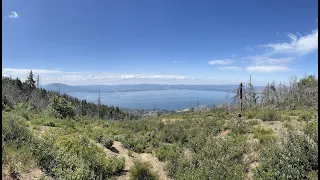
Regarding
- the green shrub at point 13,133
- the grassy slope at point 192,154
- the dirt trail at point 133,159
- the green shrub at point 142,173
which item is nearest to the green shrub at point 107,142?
the grassy slope at point 192,154

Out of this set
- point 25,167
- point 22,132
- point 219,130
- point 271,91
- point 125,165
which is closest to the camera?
point 25,167

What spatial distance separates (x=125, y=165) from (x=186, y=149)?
3763 millimetres

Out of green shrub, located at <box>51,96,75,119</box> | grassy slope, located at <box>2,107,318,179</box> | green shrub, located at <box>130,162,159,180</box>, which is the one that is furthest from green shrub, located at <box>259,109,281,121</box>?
green shrub, located at <box>51,96,75,119</box>

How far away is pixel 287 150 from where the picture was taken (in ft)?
22.5

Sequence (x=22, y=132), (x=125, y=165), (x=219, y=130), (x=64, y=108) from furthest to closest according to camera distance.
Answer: (x=64, y=108), (x=219, y=130), (x=125, y=165), (x=22, y=132)

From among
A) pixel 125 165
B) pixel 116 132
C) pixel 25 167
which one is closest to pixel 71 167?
pixel 25 167

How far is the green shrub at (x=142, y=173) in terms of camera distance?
31.3ft

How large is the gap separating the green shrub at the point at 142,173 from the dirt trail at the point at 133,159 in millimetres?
467

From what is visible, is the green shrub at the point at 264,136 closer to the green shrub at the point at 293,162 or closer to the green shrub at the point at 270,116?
the green shrub at the point at 293,162

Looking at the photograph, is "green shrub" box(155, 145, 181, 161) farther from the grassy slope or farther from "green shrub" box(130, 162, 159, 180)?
"green shrub" box(130, 162, 159, 180)

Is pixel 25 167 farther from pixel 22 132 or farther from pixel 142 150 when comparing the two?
pixel 142 150

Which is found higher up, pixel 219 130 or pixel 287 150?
pixel 287 150

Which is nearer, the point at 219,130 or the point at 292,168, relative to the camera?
the point at 292,168

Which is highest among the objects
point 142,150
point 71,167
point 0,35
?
point 0,35
